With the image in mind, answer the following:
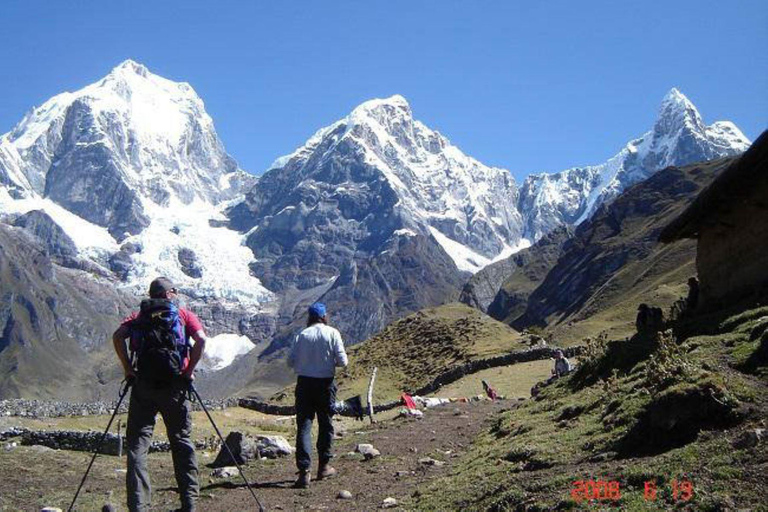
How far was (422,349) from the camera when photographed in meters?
61.5

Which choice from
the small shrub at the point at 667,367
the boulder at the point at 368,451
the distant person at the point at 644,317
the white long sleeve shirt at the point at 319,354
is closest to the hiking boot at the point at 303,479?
the white long sleeve shirt at the point at 319,354

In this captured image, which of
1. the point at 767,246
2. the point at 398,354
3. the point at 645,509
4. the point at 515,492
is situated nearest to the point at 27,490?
the point at 515,492

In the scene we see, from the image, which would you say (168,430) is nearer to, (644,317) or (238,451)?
(238,451)

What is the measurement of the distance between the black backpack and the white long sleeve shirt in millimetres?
3464

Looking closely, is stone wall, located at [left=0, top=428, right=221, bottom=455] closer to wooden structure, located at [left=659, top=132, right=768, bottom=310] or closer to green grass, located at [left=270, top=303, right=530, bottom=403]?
wooden structure, located at [left=659, top=132, right=768, bottom=310]

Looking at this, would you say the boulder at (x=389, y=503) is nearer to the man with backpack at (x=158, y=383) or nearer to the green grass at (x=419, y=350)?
the man with backpack at (x=158, y=383)

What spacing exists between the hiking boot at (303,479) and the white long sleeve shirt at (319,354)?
169cm

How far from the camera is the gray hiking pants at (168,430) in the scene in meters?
10.1

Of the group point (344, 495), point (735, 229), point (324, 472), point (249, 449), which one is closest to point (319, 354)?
point (324, 472)

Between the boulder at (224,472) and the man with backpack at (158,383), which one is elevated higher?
the man with backpack at (158,383)

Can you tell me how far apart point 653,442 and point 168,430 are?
260 inches

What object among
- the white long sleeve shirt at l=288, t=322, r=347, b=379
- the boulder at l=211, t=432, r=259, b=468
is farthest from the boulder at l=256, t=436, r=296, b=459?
the white long sleeve shirt at l=288, t=322, r=347, b=379

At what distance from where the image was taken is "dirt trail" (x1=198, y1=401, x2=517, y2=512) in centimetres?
1177

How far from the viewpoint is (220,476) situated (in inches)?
581
